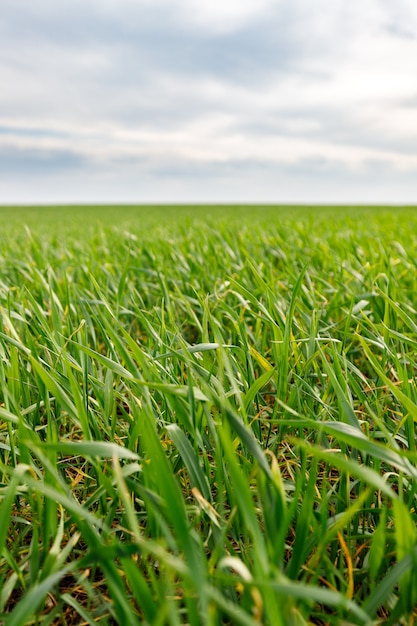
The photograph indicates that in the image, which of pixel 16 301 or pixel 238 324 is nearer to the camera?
pixel 238 324

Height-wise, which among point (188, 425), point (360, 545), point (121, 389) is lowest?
point (360, 545)

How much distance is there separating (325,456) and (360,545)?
16.7 inches

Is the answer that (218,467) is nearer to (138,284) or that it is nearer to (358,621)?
(358,621)

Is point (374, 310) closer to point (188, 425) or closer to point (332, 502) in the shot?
point (332, 502)

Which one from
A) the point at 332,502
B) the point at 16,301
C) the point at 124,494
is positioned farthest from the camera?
the point at 16,301

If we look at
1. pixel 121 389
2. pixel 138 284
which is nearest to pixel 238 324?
pixel 121 389

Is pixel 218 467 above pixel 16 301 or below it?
below

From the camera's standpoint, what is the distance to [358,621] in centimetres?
71

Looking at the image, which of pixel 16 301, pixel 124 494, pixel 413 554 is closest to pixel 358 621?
pixel 413 554

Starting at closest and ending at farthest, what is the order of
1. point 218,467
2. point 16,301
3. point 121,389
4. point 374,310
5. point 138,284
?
point 218,467
point 121,389
point 374,310
point 16,301
point 138,284

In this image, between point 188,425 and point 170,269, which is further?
point 170,269

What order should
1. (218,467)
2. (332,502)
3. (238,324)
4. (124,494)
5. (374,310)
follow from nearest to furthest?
(124,494) < (218,467) < (332,502) < (238,324) < (374,310)

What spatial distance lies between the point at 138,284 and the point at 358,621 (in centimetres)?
217

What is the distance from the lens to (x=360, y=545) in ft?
3.19
